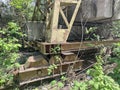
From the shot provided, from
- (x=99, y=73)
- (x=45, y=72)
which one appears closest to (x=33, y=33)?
(x=45, y=72)

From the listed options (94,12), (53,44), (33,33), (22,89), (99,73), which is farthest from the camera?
(33,33)

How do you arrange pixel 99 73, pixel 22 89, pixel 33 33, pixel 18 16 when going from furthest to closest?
pixel 18 16 → pixel 33 33 → pixel 22 89 → pixel 99 73

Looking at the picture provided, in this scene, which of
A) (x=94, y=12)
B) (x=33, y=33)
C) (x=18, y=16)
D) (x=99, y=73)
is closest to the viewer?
(x=99, y=73)

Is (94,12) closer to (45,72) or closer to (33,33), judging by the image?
(33,33)

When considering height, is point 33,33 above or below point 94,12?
below

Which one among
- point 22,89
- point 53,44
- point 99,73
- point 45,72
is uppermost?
point 53,44

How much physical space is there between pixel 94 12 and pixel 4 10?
412 cm

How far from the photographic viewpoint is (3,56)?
13.8 feet

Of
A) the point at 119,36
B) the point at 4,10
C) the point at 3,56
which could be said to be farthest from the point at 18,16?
the point at 119,36

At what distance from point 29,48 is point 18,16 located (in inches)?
59.4

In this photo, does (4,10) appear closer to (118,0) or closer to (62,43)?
(62,43)

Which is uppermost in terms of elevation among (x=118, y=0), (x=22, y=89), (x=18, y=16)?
(x=118, y=0)

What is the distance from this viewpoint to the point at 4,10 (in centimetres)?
710

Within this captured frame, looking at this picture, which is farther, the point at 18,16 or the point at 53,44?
the point at 18,16
